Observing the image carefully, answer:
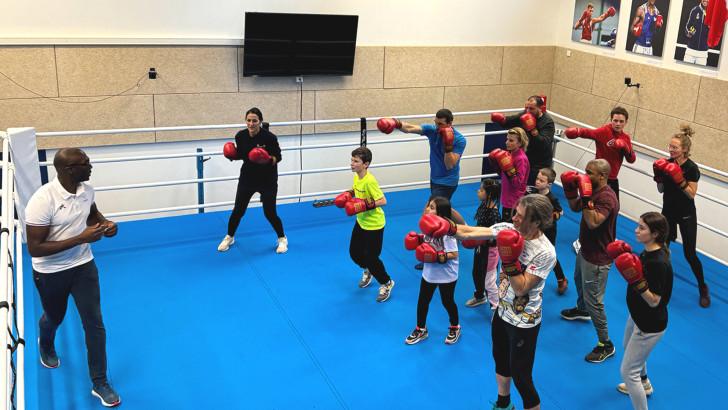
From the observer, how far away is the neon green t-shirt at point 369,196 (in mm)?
4156

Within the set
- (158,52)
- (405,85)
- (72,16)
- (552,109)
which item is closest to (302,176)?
(405,85)

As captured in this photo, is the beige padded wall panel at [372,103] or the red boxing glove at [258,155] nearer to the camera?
the red boxing glove at [258,155]

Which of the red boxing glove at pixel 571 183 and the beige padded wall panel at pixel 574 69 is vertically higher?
the beige padded wall panel at pixel 574 69

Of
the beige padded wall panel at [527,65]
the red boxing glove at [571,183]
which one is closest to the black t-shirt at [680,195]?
the red boxing glove at [571,183]

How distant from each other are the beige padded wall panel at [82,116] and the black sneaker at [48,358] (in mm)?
2534

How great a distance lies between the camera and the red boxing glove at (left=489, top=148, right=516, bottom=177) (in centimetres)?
436

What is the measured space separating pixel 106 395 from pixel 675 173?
3.57 m

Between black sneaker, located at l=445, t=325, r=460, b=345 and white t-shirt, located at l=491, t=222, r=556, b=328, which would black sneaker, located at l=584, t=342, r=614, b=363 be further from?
white t-shirt, located at l=491, t=222, r=556, b=328

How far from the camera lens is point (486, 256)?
4.19 meters

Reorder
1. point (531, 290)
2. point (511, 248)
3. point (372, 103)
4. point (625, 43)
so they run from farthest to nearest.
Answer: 1. point (372, 103)
2. point (625, 43)
3. point (531, 290)
4. point (511, 248)

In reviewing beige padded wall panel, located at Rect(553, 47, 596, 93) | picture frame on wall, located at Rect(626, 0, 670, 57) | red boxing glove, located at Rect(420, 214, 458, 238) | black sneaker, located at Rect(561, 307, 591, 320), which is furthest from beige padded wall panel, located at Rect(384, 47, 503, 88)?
red boxing glove, located at Rect(420, 214, 458, 238)

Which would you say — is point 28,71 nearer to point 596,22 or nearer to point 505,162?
point 505,162

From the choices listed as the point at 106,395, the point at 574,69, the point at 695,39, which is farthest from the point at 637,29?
the point at 106,395

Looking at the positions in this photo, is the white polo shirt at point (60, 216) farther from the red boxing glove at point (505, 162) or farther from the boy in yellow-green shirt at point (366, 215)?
the red boxing glove at point (505, 162)
